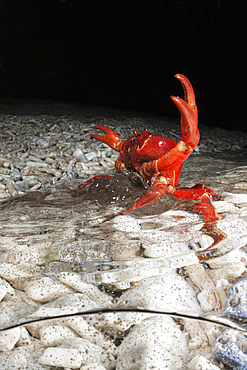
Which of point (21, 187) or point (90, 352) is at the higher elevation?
point (90, 352)

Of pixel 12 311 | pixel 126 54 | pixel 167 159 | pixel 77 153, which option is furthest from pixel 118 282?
pixel 126 54

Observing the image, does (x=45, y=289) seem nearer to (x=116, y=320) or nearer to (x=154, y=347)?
(x=116, y=320)

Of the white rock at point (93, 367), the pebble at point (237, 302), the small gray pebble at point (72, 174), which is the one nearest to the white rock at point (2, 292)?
the white rock at point (93, 367)

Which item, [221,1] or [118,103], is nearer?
[221,1]

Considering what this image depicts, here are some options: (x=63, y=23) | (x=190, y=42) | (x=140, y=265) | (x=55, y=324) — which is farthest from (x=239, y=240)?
(x=63, y=23)

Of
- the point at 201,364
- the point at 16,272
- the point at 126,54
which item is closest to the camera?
the point at 201,364

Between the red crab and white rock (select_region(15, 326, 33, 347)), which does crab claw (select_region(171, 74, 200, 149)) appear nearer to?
the red crab

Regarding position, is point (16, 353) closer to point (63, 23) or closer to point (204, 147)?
point (204, 147)
